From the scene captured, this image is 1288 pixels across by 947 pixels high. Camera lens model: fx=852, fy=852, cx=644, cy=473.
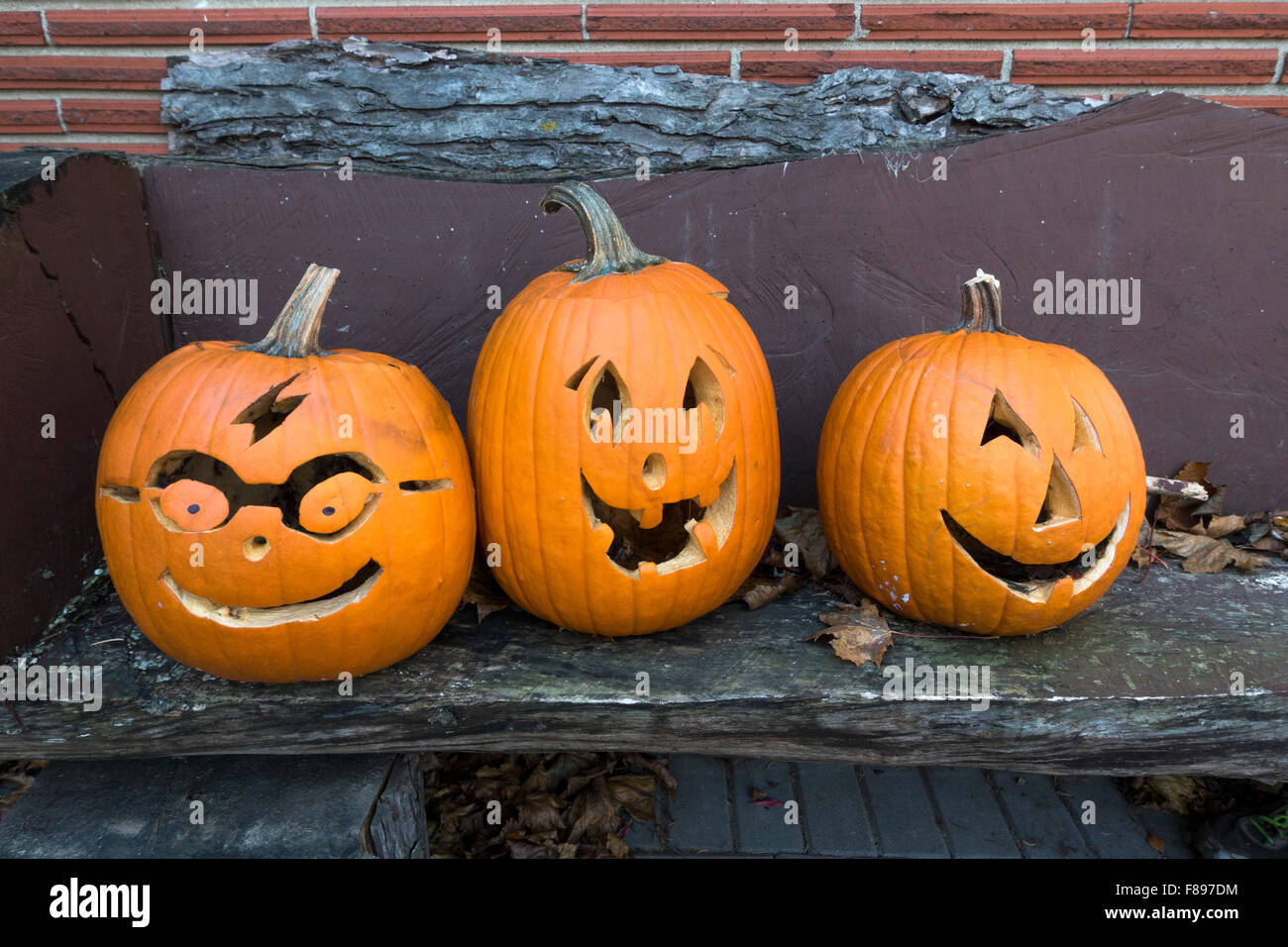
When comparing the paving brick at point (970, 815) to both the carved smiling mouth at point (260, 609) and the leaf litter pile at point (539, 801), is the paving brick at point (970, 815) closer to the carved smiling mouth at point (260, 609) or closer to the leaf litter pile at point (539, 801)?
the leaf litter pile at point (539, 801)

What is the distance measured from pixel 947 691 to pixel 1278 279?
1.89 meters

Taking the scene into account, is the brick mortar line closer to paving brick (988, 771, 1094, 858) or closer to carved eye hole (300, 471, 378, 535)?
carved eye hole (300, 471, 378, 535)

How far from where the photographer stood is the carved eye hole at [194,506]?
5.75 feet

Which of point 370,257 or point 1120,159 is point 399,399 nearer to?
point 370,257

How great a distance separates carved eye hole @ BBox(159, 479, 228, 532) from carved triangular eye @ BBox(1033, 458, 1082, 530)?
1806 mm

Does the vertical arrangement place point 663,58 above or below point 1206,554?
above

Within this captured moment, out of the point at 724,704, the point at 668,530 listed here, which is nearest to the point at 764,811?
the point at 724,704

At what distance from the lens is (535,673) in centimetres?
200

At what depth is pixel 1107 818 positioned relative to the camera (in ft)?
8.83

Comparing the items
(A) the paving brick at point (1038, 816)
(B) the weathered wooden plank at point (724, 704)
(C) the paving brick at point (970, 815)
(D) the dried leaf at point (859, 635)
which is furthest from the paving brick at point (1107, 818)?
(D) the dried leaf at point (859, 635)

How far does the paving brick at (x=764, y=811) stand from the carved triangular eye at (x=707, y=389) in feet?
4.45

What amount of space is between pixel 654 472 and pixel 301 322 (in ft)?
2.86

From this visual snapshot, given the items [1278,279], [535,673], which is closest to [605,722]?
[535,673]

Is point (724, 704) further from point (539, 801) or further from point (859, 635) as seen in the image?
point (539, 801)
